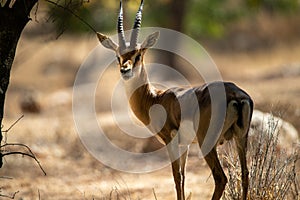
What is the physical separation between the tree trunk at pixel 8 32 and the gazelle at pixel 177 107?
45.8 inches

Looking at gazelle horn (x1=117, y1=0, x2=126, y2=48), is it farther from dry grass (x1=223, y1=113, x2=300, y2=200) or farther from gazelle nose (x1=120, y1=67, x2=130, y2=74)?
dry grass (x1=223, y1=113, x2=300, y2=200)

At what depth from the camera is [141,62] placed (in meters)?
7.77

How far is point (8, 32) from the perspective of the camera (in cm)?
680

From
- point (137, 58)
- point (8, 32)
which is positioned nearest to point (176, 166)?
point (137, 58)

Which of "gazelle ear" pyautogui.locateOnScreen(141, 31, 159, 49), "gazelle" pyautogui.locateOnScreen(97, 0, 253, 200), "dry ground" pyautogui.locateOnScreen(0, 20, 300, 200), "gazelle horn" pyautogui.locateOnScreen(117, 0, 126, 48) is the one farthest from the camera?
"dry ground" pyautogui.locateOnScreen(0, 20, 300, 200)

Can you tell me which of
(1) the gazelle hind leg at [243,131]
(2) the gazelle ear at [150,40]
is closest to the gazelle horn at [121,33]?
(2) the gazelle ear at [150,40]

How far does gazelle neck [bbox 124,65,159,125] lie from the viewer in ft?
25.7

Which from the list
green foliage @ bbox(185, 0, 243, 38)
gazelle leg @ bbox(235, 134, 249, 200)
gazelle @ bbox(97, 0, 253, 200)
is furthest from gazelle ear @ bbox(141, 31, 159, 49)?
green foliage @ bbox(185, 0, 243, 38)

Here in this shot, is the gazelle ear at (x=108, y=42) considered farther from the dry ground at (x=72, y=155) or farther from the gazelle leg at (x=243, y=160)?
the gazelle leg at (x=243, y=160)

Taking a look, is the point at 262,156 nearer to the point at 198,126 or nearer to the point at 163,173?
the point at 198,126

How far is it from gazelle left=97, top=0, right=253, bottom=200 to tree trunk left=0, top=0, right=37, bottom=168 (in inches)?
45.8

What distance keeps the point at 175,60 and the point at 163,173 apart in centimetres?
1511

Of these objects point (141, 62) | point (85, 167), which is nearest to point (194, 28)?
point (85, 167)

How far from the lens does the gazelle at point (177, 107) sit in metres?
6.62
